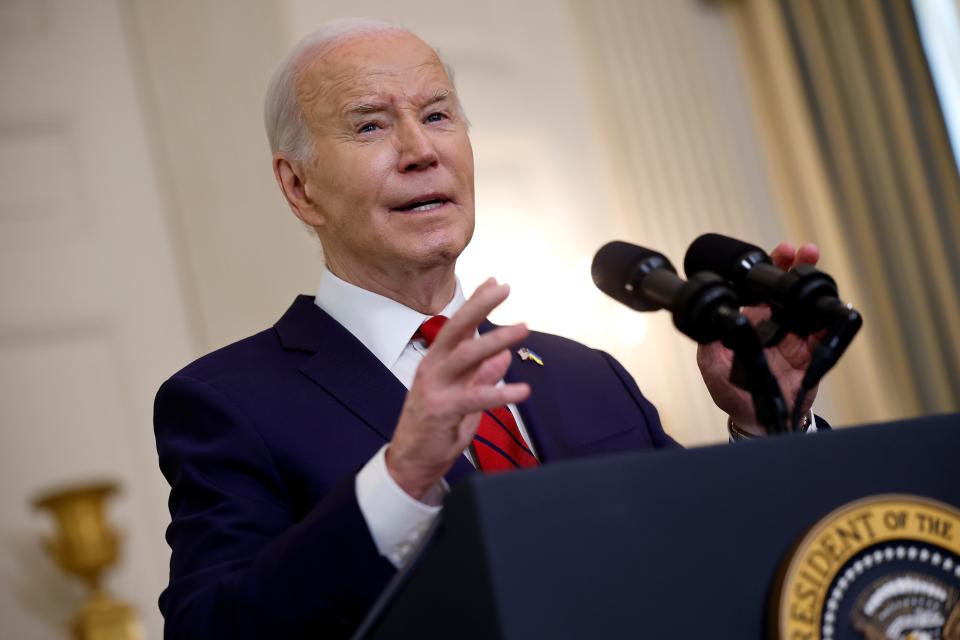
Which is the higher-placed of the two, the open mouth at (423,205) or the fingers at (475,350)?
the open mouth at (423,205)

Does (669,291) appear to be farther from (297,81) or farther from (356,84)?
(297,81)

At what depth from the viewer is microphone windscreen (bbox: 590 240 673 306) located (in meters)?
1.40

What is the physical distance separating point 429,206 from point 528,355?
0.99 feet

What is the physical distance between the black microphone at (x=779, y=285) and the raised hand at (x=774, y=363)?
2.6 inches

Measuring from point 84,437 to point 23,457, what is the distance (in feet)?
0.72

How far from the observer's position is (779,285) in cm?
139

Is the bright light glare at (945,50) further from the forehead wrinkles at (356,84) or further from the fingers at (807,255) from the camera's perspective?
the fingers at (807,255)

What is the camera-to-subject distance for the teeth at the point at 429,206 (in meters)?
1.96

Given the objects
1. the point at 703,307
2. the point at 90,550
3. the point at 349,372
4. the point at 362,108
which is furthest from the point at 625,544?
the point at 90,550

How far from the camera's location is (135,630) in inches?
156

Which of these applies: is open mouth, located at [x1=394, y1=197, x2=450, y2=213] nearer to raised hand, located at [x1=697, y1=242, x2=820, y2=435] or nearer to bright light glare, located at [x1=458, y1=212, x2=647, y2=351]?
raised hand, located at [x1=697, y1=242, x2=820, y2=435]

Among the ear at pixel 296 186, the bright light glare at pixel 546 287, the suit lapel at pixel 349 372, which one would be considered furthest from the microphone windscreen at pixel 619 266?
the bright light glare at pixel 546 287

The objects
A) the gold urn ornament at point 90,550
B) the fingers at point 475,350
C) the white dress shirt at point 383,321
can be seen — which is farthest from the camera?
the gold urn ornament at point 90,550

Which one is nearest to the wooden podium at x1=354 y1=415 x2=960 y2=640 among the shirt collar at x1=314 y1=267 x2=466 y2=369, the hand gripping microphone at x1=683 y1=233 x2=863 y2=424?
the hand gripping microphone at x1=683 y1=233 x2=863 y2=424
